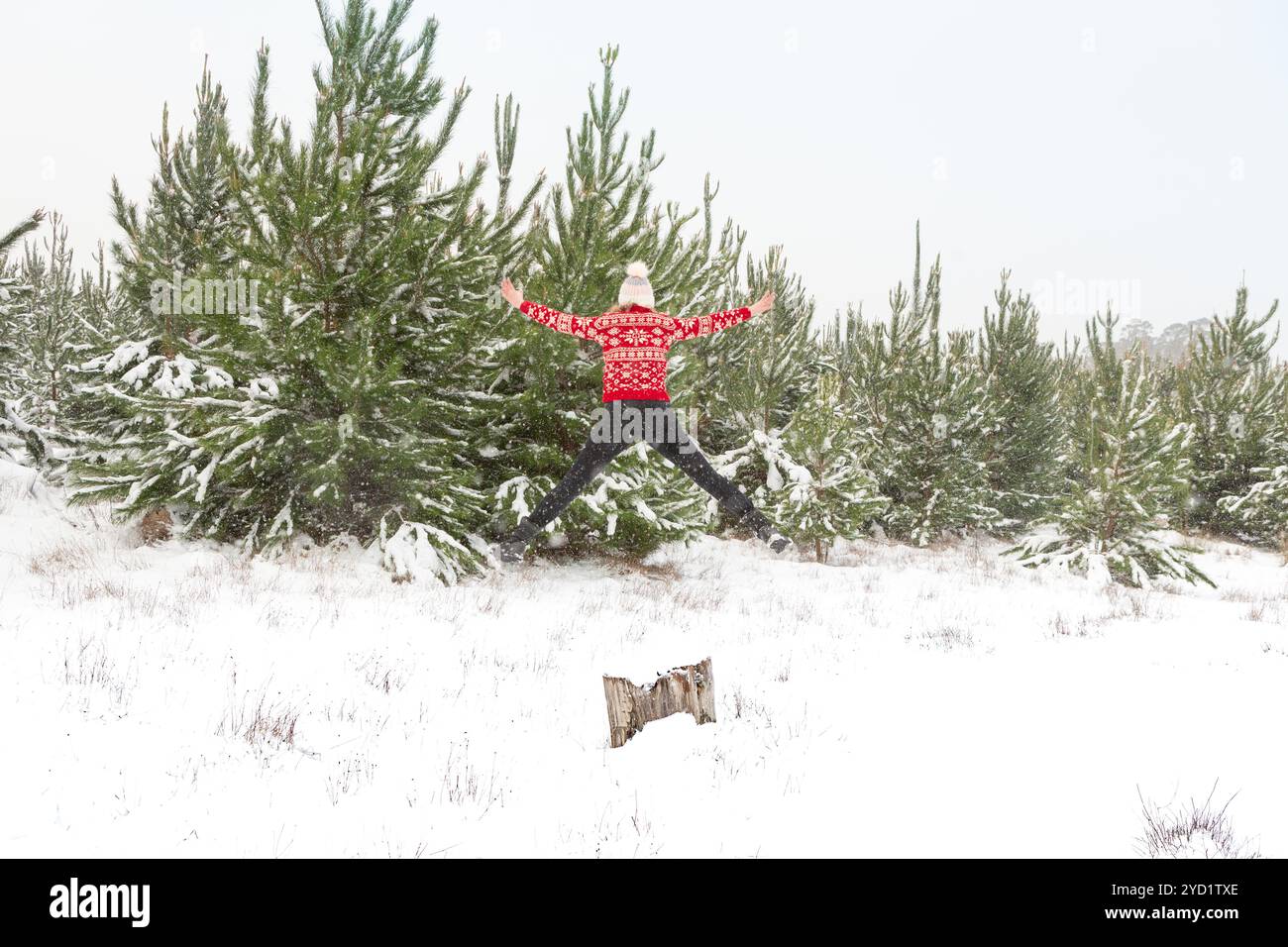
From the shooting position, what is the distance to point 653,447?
4.64 m

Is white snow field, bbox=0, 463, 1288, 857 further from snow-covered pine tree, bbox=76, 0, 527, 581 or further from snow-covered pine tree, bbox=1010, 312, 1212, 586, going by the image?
snow-covered pine tree, bbox=1010, 312, 1212, 586

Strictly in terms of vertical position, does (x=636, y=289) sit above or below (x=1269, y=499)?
above

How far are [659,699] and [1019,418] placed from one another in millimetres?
16527

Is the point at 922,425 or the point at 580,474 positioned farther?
the point at 922,425

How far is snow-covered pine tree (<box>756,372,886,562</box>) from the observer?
12.2m

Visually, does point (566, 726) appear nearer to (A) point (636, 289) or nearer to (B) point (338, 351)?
(A) point (636, 289)

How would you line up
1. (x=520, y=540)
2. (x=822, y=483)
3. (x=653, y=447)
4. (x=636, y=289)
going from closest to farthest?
(x=653, y=447), (x=636, y=289), (x=520, y=540), (x=822, y=483)

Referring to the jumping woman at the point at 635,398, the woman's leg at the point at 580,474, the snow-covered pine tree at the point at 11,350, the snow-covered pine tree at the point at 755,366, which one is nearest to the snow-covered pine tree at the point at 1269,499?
the snow-covered pine tree at the point at 755,366

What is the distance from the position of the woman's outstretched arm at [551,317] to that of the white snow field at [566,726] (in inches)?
85.6

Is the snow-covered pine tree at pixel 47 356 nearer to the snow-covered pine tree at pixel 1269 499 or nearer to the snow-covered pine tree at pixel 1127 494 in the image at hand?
the snow-covered pine tree at pixel 1127 494

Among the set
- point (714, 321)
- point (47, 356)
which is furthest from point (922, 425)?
point (47, 356)

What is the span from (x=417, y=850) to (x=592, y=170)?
7.93 metres

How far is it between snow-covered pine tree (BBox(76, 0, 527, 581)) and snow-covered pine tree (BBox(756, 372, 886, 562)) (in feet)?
20.6

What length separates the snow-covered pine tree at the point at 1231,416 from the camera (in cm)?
1736
